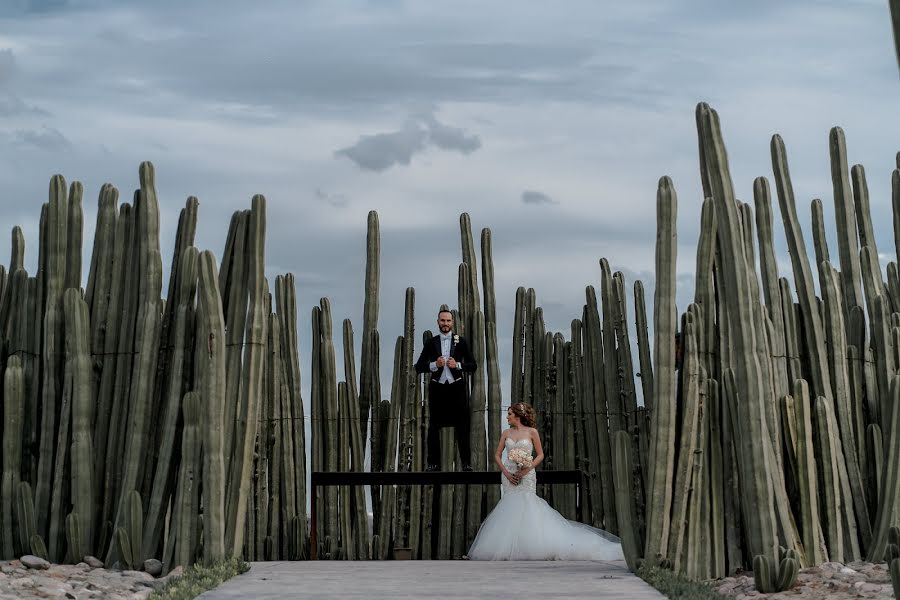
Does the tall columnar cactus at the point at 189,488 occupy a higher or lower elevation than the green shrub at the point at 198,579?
higher

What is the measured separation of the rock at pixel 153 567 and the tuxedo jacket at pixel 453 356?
3.26 metres

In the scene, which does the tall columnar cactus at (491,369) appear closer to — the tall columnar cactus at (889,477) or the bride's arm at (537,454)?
the bride's arm at (537,454)

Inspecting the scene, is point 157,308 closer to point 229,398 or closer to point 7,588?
point 229,398

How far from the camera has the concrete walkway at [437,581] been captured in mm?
7398

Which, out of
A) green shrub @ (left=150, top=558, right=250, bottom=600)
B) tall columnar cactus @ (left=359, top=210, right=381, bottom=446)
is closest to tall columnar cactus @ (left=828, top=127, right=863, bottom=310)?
tall columnar cactus @ (left=359, top=210, right=381, bottom=446)

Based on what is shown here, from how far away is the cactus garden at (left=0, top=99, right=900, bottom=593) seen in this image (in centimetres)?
835

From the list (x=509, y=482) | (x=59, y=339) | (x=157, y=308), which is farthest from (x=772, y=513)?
(x=59, y=339)

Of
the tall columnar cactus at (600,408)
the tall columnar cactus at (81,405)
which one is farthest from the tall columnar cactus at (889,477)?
the tall columnar cactus at (81,405)

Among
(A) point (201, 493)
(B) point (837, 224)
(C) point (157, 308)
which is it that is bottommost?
(A) point (201, 493)

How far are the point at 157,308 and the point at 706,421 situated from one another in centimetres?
374

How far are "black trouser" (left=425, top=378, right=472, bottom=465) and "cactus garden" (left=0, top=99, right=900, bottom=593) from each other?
4.8 inches

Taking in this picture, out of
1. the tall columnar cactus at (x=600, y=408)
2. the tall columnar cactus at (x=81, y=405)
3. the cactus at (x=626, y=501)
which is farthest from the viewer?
the tall columnar cactus at (x=600, y=408)

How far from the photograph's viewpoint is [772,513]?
8.00 m

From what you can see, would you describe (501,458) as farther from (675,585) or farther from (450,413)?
(675,585)
